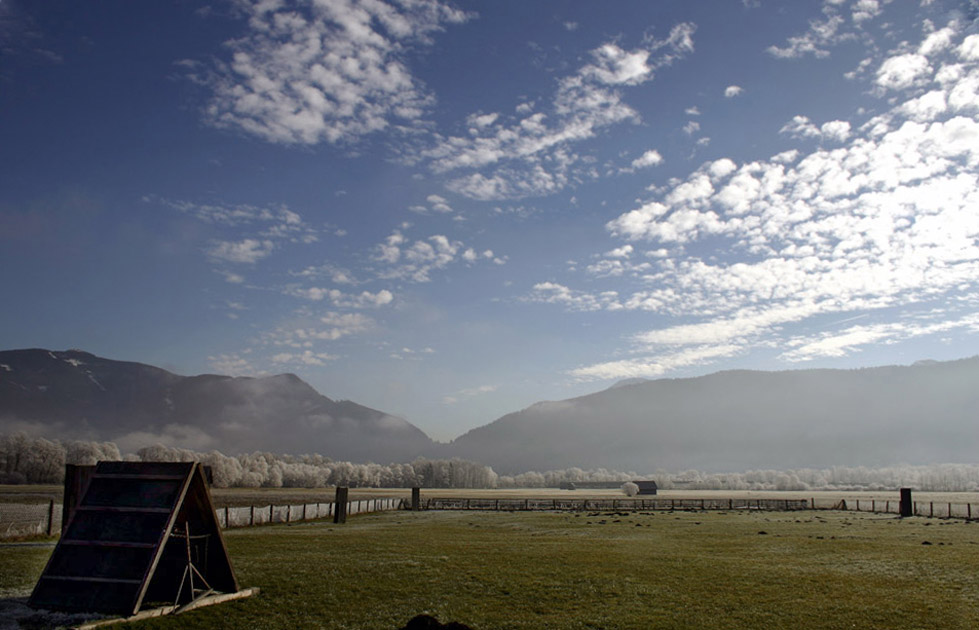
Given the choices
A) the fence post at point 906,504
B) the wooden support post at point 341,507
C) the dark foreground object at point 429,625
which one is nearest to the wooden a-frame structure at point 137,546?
the dark foreground object at point 429,625

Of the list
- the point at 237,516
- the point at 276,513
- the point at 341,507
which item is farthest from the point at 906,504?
the point at 237,516

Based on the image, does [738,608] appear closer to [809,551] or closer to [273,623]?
[273,623]

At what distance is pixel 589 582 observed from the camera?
19.6 meters

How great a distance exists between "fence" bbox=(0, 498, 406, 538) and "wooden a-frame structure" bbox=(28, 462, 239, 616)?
110cm

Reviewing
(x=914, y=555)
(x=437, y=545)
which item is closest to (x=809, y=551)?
(x=914, y=555)

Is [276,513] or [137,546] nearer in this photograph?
[137,546]

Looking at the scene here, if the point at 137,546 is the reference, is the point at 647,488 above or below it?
below

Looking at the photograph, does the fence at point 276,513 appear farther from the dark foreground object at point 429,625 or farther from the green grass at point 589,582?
the dark foreground object at point 429,625

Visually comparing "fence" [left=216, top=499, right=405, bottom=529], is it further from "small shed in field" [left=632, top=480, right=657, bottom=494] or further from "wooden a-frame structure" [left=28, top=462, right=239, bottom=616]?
"small shed in field" [left=632, top=480, right=657, bottom=494]

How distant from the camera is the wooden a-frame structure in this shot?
1408 centimetres

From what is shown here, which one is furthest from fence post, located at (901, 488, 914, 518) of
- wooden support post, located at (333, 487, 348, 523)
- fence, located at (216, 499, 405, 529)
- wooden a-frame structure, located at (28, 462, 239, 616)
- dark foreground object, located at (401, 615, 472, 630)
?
wooden a-frame structure, located at (28, 462, 239, 616)

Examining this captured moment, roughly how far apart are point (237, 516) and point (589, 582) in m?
28.4

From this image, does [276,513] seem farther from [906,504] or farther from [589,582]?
[906,504]

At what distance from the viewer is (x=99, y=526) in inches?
590
